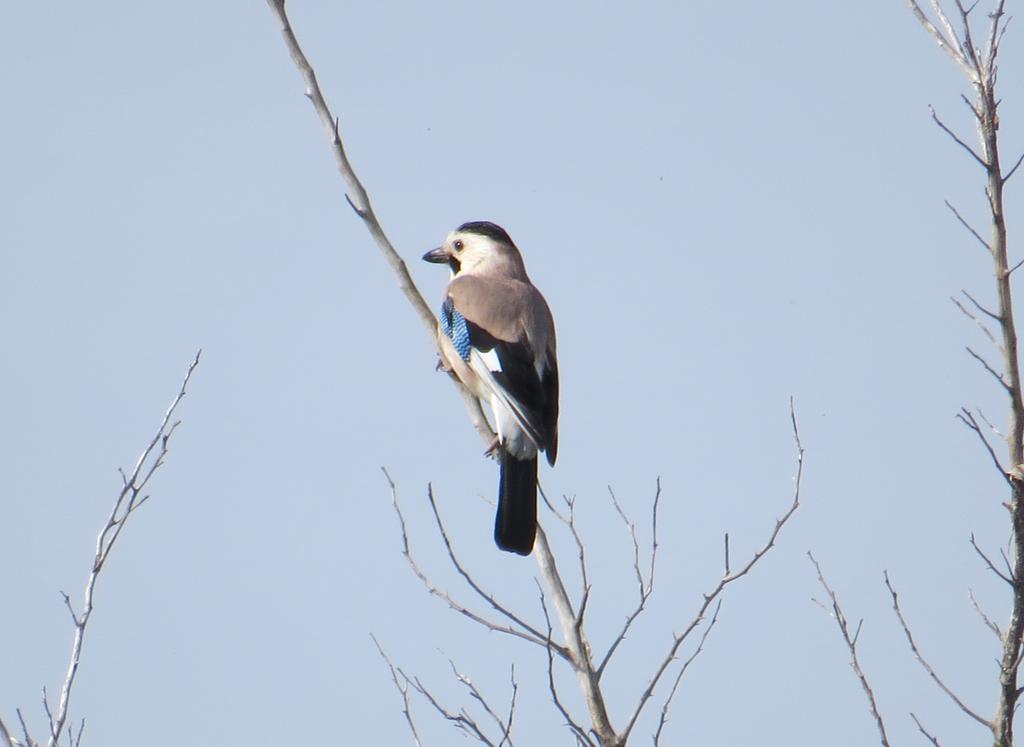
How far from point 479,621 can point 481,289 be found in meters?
2.49

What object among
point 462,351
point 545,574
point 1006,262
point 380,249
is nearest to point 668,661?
point 545,574

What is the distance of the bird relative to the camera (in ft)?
16.9

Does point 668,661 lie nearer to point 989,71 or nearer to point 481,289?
point 989,71

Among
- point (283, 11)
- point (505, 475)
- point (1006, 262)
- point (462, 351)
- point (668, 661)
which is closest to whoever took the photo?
point (668, 661)

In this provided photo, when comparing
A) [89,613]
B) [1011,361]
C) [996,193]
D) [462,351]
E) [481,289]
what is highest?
[481,289]

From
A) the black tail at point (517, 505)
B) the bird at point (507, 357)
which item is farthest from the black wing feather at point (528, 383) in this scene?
the black tail at point (517, 505)

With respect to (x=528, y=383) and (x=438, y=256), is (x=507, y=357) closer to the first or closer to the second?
(x=528, y=383)

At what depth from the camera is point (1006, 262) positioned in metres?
3.88

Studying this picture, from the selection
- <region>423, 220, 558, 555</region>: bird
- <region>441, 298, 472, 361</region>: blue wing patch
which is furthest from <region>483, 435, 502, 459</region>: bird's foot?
<region>441, 298, 472, 361</region>: blue wing patch

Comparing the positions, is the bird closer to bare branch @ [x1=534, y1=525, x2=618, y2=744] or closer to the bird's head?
the bird's head

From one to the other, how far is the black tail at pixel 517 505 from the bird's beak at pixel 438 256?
1.80 m

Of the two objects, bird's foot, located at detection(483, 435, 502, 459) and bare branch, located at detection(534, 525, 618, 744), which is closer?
bare branch, located at detection(534, 525, 618, 744)

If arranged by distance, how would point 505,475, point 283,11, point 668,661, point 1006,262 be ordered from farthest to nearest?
1. point 505,475
2. point 283,11
3. point 1006,262
4. point 668,661

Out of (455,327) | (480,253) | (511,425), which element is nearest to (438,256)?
(480,253)
